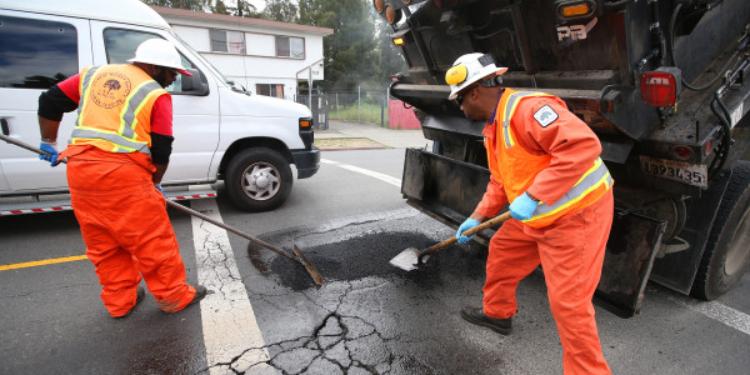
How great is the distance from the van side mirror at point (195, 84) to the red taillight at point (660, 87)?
156 inches

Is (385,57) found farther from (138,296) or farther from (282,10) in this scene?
(138,296)

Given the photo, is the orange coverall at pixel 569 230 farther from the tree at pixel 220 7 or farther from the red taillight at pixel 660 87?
the tree at pixel 220 7

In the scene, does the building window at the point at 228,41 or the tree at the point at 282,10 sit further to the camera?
the tree at the point at 282,10

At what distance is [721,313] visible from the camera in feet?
9.73

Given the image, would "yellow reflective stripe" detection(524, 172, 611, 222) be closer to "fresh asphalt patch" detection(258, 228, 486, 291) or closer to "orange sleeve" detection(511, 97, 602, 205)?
"orange sleeve" detection(511, 97, 602, 205)

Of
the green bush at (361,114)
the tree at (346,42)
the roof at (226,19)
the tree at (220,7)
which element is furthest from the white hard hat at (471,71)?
the tree at (220,7)

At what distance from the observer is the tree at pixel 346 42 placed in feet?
110

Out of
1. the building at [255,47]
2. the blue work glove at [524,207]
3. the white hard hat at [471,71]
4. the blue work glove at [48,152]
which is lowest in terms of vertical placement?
the blue work glove at [524,207]

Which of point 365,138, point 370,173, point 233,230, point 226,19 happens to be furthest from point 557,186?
point 226,19

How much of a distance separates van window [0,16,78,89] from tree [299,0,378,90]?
2986 centimetres

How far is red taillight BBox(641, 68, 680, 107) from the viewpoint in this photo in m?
2.16

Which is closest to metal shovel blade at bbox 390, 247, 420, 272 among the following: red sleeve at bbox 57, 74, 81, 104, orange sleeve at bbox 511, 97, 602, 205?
orange sleeve at bbox 511, 97, 602, 205

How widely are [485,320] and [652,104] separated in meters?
1.64

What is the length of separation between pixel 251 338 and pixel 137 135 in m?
1.48
